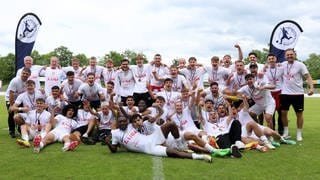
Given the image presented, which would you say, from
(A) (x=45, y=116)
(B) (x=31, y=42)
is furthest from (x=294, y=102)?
(B) (x=31, y=42)

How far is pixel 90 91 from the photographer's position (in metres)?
10.6

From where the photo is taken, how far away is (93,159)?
24.3 ft

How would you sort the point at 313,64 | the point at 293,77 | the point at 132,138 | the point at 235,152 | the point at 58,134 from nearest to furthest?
1. the point at 235,152
2. the point at 132,138
3. the point at 58,134
4. the point at 293,77
5. the point at 313,64

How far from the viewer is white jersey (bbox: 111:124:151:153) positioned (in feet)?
25.9

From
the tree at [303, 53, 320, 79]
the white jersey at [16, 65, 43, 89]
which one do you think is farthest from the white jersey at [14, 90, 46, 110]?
the tree at [303, 53, 320, 79]

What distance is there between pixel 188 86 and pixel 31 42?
6.54 meters

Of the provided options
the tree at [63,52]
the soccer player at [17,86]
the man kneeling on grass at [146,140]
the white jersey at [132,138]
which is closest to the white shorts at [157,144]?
the man kneeling on grass at [146,140]

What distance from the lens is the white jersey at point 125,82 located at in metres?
11.0

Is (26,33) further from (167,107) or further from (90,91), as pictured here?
(167,107)

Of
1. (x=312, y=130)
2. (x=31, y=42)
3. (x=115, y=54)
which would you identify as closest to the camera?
(x=312, y=130)

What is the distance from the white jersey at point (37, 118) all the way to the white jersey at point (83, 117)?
0.72 meters

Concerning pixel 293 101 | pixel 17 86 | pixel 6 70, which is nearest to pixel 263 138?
pixel 293 101

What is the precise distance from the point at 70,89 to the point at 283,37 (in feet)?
22.4

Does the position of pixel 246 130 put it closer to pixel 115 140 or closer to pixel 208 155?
pixel 208 155
